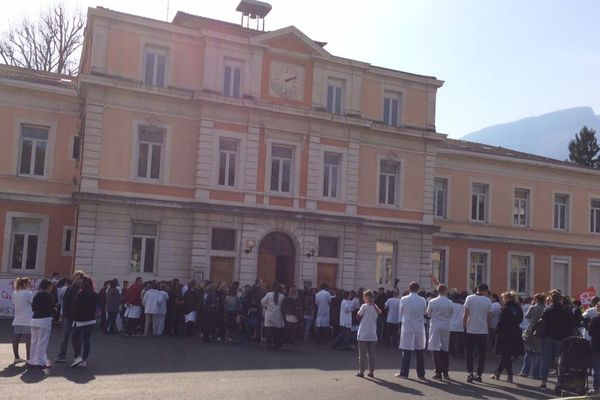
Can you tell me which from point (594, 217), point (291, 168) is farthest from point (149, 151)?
point (594, 217)

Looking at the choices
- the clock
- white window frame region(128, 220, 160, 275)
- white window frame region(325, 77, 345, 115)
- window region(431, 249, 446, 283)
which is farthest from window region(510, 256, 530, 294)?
white window frame region(128, 220, 160, 275)

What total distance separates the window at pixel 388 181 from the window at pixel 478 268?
7178mm

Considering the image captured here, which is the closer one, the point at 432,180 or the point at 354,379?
the point at 354,379

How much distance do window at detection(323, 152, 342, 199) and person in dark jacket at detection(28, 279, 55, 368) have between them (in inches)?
676

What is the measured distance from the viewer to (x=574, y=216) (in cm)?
3841

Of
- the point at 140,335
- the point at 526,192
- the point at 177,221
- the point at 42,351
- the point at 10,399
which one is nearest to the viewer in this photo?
the point at 10,399

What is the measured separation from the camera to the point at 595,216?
1558 inches

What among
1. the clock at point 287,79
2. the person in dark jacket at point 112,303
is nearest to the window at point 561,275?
the clock at point 287,79

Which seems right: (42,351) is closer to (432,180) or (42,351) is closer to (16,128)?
(16,128)

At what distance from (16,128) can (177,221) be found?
7.43 m

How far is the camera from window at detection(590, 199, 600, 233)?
39.3m

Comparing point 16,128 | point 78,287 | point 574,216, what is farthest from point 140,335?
point 574,216

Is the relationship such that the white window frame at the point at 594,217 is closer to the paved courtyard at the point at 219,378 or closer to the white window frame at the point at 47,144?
the paved courtyard at the point at 219,378

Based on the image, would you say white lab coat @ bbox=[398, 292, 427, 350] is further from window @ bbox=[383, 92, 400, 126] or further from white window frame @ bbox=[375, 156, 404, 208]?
window @ bbox=[383, 92, 400, 126]
